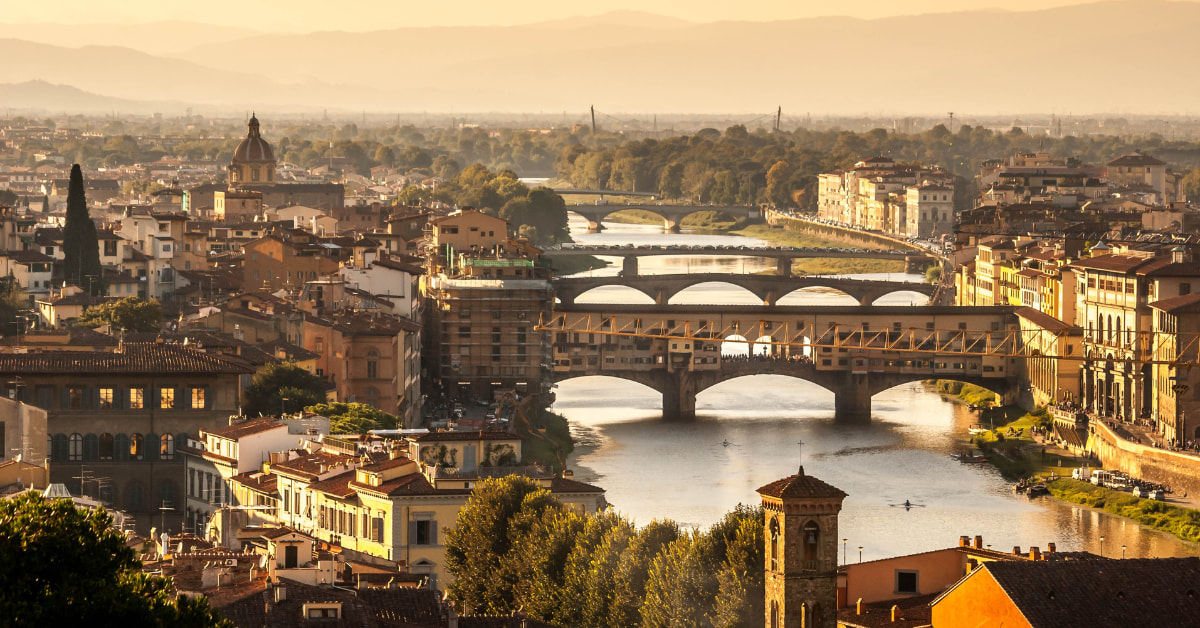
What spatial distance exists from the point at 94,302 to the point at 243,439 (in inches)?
495

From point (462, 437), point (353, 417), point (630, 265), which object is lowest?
point (630, 265)

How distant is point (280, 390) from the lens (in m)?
30.2

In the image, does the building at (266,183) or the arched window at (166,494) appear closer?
the arched window at (166,494)

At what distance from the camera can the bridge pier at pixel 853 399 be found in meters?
43.9

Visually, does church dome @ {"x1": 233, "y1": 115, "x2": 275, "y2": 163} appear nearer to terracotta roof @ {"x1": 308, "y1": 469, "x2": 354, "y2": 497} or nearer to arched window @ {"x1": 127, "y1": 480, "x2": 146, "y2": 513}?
arched window @ {"x1": 127, "y1": 480, "x2": 146, "y2": 513}

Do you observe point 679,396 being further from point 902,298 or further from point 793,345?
point 902,298

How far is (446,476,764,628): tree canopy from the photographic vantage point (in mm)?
18406

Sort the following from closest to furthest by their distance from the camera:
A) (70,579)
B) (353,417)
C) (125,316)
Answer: (70,579) → (353,417) → (125,316)

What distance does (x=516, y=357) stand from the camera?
43594 millimetres

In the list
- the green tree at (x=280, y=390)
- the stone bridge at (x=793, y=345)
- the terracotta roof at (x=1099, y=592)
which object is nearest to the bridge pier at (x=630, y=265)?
the stone bridge at (x=793, y=345)

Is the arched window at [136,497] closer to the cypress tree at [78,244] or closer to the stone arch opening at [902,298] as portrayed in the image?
the cypress tree at [78,244]

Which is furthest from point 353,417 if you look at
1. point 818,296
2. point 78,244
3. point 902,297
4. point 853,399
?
point 902,297

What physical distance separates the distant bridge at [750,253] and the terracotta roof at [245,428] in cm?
3598

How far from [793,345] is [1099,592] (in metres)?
31.6
